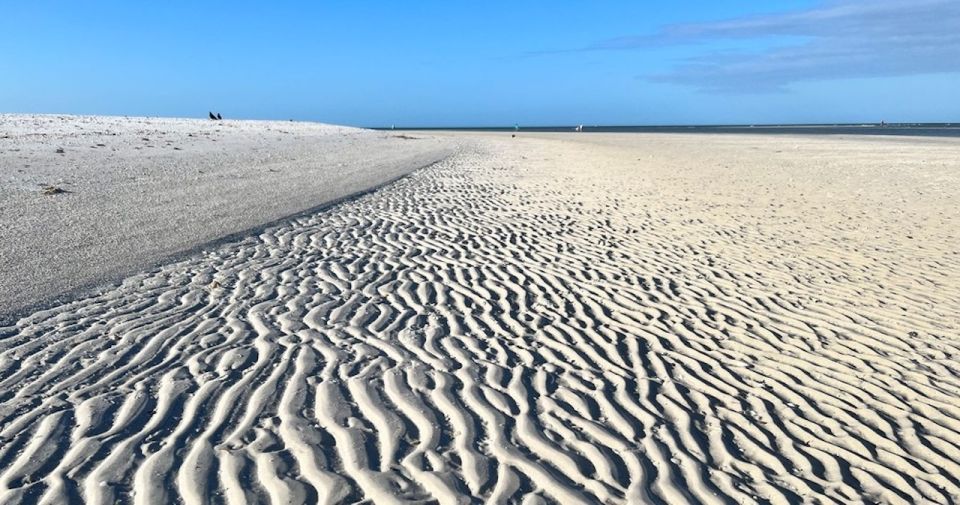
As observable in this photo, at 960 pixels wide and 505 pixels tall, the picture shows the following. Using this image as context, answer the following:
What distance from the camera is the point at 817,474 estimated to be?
12.3 feet

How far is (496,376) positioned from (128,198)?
10.4 metres

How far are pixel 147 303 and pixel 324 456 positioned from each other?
3.33m

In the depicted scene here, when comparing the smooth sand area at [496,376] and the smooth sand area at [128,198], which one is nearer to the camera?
the smooth sand area at [496,376]

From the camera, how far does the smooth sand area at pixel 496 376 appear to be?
11.7 feet

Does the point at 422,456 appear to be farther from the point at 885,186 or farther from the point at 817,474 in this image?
the point at 885,186

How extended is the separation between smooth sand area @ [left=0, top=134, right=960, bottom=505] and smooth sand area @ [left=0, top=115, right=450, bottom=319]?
77cm

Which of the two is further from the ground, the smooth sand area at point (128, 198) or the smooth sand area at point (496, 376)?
the smooth sand area at point (496, 376)

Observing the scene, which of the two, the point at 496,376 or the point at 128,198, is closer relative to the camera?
the point at 496,376

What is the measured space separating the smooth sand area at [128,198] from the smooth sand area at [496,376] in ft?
2.52

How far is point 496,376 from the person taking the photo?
491cm

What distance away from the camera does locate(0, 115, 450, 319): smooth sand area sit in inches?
298

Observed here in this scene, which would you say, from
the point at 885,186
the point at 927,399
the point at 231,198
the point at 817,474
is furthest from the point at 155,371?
the point at 885,186

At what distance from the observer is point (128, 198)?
513 inches

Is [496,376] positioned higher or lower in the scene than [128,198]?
higher
